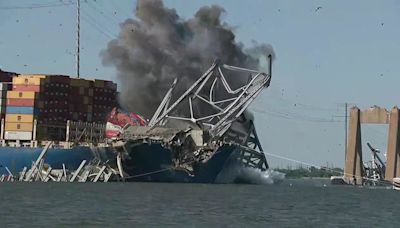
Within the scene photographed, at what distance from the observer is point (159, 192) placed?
89438 mm

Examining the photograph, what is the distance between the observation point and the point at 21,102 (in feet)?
418

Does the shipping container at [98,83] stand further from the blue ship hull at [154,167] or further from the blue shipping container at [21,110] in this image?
the blue ship hull at [154,167]

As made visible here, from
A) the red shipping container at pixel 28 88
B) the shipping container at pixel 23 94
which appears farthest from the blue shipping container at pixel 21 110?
the red shipping container at pixel 28 88

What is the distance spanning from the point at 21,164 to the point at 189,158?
22201 mm

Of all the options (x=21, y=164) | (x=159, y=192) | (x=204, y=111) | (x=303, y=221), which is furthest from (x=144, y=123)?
(x=303, y=221)

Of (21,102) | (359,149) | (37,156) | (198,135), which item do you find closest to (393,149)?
(359,149)

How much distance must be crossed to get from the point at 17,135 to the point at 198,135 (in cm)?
2487

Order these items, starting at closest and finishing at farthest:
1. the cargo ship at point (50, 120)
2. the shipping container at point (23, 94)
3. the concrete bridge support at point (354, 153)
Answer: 1. the cargo ship at point (50, 120)
2. the shipping container at point (23, 94)
3. the concrete bridge support at point (354, 153)

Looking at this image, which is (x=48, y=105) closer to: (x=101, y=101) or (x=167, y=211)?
(x=101, y=101)

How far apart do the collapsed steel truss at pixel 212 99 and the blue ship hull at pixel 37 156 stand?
51.6ft

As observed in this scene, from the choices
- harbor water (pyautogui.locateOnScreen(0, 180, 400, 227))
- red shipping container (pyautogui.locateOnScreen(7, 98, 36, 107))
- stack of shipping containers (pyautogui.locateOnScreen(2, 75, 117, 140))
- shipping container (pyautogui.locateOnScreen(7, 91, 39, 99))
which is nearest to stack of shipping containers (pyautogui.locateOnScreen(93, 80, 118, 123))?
stack of shipping containers (pyautogui.locateOnScreen(2, 75, 117, 140))

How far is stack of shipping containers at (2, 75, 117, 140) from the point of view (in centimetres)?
12631

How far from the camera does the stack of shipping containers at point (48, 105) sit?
12631cm

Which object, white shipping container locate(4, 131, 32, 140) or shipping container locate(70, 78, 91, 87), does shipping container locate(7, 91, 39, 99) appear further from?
shipping container locate(70, 78, 91, 87)
